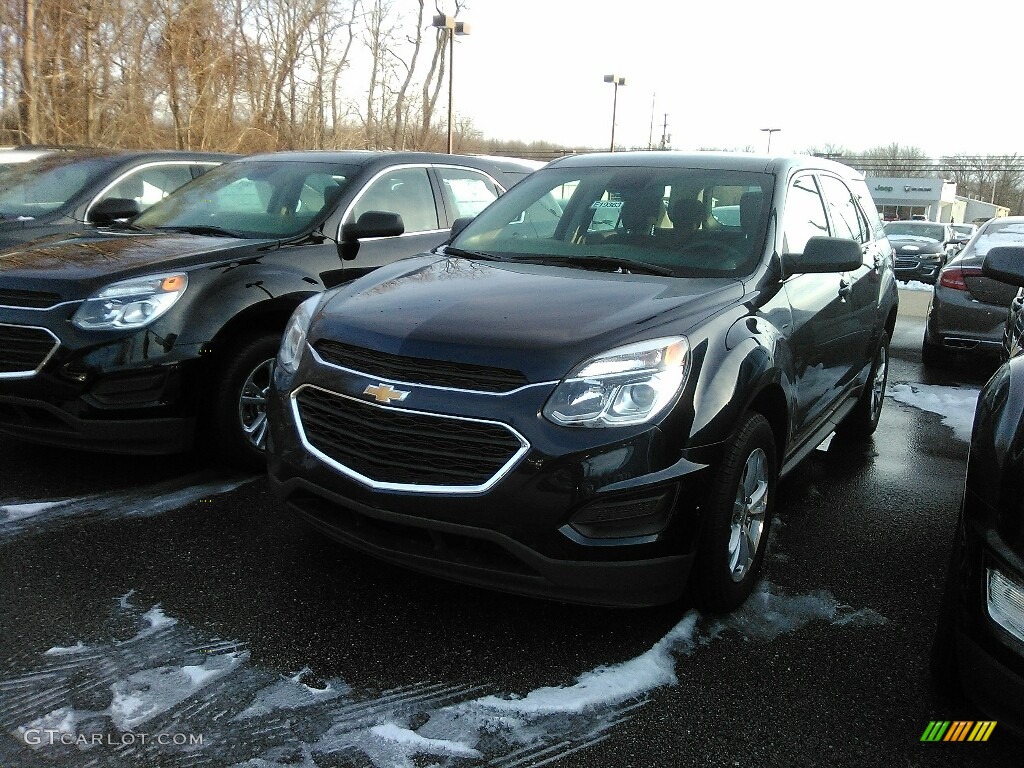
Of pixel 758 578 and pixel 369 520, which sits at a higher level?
pixel 369 520

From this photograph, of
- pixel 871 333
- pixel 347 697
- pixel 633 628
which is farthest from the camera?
pixel 871 333

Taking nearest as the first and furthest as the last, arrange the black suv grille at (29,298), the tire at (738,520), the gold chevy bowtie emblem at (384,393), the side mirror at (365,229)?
the gold chevy bowtie emblem at (384,393)
the tire at (738,520)
the black suv grille at (29,298)
the side mirror at (365,229)

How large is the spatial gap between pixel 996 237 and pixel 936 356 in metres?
1.50

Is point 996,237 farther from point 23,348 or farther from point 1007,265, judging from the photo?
point 23,348

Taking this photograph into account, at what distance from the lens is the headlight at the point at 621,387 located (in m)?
2.62

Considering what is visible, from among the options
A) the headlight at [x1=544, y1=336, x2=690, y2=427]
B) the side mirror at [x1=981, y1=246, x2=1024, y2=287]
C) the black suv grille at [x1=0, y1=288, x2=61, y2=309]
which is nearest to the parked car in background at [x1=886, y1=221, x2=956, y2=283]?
the side mirror at [x1=981, y1=246, x2=1024, y2=287]

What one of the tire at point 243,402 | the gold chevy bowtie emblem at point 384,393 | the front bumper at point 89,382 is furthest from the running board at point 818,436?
the front bumper at point 89,382

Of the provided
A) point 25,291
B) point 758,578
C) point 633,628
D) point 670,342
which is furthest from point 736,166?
point 25,291

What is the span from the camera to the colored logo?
2.49 metres

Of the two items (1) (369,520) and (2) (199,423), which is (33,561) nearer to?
(2) (199,423)

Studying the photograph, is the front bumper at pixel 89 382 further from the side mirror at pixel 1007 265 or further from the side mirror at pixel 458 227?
the side mirror at pixel 1007 265

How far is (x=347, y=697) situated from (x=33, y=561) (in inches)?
65.3

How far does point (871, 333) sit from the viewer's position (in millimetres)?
5000

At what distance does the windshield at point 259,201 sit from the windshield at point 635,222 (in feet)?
4.21
